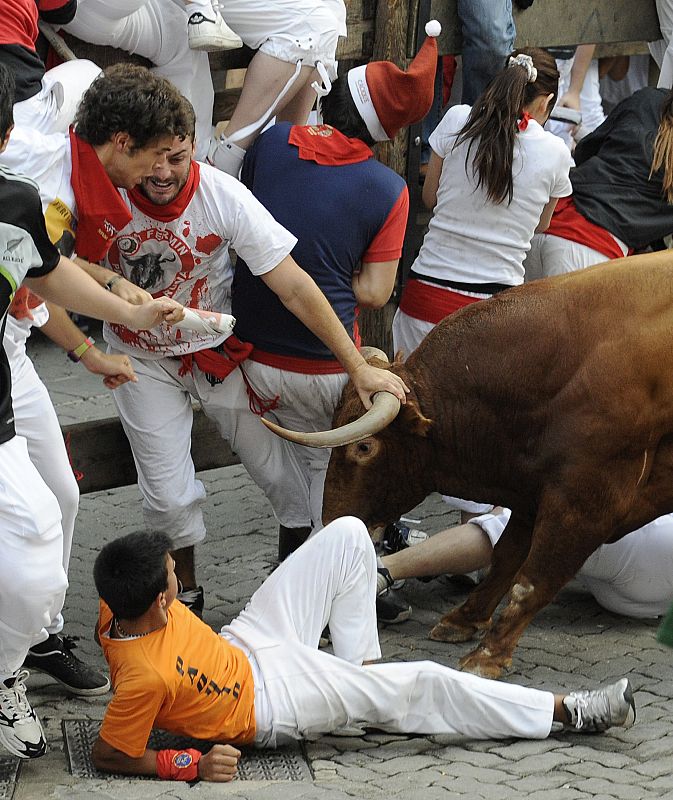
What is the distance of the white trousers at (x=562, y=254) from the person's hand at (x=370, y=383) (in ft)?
5.35

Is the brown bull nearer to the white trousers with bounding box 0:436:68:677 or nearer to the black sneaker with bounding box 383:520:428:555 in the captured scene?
the black sneaker with bounding box 383:520:428:555

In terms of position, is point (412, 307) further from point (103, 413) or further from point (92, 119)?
point (103, 413)

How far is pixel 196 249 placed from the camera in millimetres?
4512

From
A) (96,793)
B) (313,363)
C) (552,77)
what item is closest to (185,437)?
(313,363)

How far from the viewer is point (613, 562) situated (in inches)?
201

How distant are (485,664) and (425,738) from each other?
0.59 metres

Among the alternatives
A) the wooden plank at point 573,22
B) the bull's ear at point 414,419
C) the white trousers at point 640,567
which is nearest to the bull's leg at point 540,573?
the white trousers at point 640,567

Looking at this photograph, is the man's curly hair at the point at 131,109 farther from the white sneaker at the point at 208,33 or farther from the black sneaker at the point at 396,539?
the black sneaker at the point at 396,539

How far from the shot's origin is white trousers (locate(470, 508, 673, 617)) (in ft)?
16.7

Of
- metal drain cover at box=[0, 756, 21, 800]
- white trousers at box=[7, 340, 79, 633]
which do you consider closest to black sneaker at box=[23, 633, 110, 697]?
white trousers at box=[7, 340, 79, 633]

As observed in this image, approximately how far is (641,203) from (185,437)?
2578 mm

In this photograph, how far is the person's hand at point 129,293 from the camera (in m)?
4.03

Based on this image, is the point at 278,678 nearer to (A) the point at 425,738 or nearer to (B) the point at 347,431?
(A) the point at 425,738

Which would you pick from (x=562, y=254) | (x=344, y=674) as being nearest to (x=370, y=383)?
(x=344, y=674)
